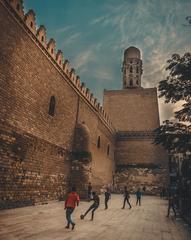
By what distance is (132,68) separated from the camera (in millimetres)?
36219

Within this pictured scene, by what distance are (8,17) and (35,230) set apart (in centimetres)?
821

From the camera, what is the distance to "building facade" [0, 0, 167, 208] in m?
8.59

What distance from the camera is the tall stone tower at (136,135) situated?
26375 millimetres

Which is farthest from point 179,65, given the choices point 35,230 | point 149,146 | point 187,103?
point 149,146

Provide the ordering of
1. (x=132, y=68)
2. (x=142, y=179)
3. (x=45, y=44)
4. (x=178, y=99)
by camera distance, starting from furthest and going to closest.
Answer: (x=132, y=68), (x=142, y=179), (x=45, y=44), (x=178, y=99)

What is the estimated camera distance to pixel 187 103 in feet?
28.4

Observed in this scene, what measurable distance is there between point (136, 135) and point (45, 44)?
19827mm

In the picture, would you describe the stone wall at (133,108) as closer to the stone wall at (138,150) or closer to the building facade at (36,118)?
the stone wall at (138,150)

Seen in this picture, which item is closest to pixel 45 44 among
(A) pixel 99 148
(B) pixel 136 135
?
(A) pixel 99 148

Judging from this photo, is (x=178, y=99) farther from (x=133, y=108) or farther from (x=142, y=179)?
(x=133, y=108)

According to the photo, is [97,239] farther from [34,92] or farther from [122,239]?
[34,92]

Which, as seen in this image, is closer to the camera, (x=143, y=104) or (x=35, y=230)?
(x=35, y=230)

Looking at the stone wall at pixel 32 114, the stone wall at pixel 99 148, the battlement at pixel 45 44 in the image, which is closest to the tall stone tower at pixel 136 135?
the stone wall at pixel 99 148

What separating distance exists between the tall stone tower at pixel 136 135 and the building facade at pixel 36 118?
509 inches
